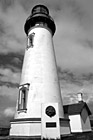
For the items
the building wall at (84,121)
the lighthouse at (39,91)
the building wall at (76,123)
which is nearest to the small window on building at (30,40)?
the lighthouse at (39,91)

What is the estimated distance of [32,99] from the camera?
10.0m

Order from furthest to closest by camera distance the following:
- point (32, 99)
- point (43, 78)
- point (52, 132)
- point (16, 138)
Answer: point (43, 78) → point (32, 99) → point (16, 138) → point (52, 132)

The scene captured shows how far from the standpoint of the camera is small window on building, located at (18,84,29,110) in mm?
10417

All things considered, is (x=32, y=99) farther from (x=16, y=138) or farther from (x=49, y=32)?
(x=49, y=32)

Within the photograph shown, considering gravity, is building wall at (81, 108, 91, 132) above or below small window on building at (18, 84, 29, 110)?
below

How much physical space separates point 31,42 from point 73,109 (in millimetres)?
9417

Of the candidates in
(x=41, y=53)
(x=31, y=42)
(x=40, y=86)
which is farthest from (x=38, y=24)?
(x=40, y=86)

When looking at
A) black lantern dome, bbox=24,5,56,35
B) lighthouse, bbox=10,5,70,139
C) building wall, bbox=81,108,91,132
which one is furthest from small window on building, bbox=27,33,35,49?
building wall, bbox=81,108,91,132

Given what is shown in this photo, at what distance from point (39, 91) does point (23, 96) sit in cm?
159

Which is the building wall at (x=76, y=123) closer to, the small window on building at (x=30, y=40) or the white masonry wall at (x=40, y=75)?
the white masonry wall at (x=40, y=75)

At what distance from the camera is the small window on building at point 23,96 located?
10417 mm

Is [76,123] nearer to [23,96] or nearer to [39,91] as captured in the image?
[39,91]

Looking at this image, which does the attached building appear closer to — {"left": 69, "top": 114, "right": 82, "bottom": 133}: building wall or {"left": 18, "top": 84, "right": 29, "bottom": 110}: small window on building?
{"left": 69, "top": 114, "right": 82, "bottom": 133}: building wall

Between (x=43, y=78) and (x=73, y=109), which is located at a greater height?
(x=43, y=78)
